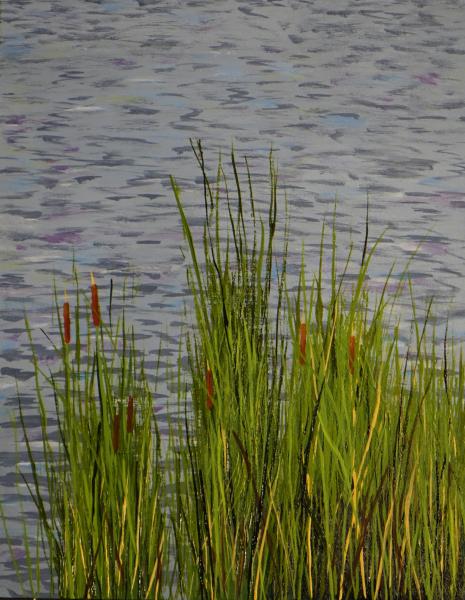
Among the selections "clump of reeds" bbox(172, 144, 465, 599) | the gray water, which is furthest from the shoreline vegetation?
the gray water

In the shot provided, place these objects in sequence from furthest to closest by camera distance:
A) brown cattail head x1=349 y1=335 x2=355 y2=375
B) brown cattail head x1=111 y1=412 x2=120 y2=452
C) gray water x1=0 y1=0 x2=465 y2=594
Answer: gray water x1=0 y1=0 x2=465 y2=594 < brown cattail head x1=349 y1=335 x2=355 y2=375 < brown cattail head x1=111 y1=412 x2=120 y2=452

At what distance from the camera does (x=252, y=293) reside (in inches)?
66.6

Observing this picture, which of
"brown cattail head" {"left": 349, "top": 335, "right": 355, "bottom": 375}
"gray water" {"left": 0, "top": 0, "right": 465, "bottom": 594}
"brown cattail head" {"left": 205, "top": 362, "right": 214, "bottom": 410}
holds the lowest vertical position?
"brown cattail head" {"left": 205, "top": 362, "right": 214, "bottom": 410}

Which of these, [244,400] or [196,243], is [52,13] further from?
[244,400]

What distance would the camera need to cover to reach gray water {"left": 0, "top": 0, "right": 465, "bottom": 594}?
250cm

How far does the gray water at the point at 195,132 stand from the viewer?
2.50 metres

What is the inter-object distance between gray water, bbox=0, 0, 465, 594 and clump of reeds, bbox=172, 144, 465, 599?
0.84 meters

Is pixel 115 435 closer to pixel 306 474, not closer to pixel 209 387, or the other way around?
pixel 209 387

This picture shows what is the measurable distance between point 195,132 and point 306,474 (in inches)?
54.6

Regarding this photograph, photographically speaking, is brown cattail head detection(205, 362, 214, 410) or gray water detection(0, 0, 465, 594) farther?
gray water detection(0, 0, 465, 594)

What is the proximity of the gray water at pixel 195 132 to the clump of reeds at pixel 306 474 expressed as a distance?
32.9 inches

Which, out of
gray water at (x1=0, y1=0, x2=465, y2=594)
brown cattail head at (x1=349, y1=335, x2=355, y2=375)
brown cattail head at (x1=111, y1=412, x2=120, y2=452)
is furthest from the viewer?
gray water at (x1=0, y1=0, x2=465, y2=594)

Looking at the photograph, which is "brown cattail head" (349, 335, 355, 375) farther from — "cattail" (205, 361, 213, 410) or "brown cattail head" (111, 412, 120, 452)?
"brown cattail head" (111, 412, 120, 452)

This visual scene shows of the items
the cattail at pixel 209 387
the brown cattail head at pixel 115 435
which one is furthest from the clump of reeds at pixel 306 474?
the brown cattail head at pixel 115 435
